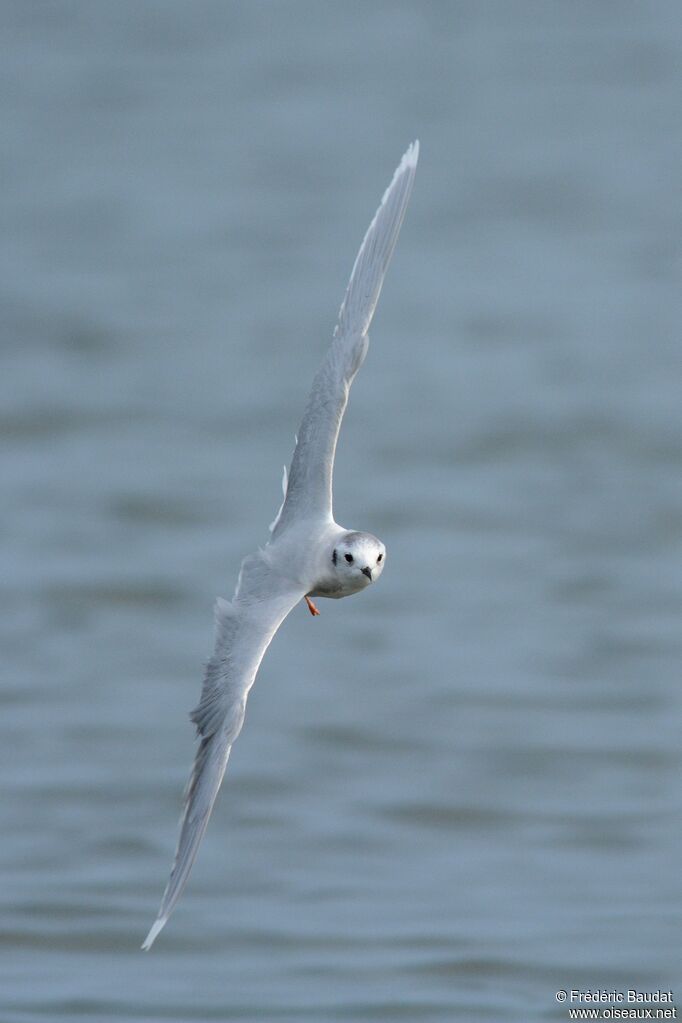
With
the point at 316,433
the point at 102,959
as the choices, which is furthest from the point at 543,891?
the point at 316,433

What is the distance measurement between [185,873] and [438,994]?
3439 mm

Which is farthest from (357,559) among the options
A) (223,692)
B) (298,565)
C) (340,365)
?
(340,365)

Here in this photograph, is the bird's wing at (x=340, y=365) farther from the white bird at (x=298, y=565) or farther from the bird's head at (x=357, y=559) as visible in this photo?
the bird's head at (x=357, y=559)

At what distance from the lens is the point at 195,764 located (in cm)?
785

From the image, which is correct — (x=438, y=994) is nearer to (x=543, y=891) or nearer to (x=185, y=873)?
(x=543, y=891)

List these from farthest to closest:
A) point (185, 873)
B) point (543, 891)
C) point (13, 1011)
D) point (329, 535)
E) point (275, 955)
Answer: point (543, 891) < point (275, 955) < point (13, 1011) < point (329, 535) < point (185, 873)

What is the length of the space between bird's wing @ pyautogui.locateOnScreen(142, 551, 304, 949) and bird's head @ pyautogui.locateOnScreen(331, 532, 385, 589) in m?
0.19

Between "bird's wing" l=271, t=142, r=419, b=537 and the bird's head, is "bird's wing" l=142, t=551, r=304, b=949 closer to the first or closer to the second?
the bird's head

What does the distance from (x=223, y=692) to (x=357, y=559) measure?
0.64 meters

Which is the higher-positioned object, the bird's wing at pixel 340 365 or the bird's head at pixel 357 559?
the bird's wing at pixel 340 365

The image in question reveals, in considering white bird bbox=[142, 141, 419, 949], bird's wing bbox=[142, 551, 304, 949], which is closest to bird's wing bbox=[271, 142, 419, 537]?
white bird bbox=[142, 141, 419, 949]

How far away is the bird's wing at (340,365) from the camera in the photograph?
8492 millimetres

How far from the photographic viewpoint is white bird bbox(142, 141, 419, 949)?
25.5 ft

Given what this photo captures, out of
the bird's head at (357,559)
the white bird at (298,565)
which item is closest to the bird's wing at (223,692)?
the white bird at (298,565)
